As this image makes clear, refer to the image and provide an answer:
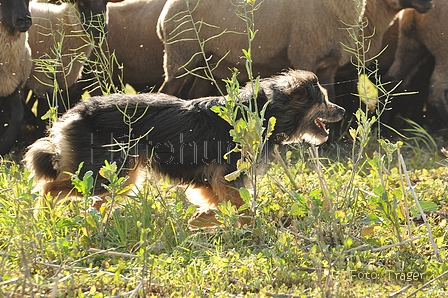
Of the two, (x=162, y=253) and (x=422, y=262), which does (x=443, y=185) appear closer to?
(x=422, y=262)

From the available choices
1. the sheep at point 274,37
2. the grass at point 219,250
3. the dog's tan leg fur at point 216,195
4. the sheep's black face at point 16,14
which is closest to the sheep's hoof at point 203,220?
the dog's tan leg fur at point 216,195

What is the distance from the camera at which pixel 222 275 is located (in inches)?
148

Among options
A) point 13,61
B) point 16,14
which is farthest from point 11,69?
point 16,14

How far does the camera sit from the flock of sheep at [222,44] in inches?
287

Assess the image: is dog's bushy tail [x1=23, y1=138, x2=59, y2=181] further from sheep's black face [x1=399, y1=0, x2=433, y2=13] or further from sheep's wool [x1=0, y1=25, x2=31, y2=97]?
sheep's black face [x1=399, y1=0, x2=433, y2=13]

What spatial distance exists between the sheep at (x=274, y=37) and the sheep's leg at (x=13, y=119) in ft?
4.27

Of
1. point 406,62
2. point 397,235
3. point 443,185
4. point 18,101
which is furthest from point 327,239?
point 406,62

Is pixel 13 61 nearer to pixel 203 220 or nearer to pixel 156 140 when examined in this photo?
pixel 156 140

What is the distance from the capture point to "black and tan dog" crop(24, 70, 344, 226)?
462 cm

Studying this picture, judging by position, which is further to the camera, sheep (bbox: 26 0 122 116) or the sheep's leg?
sheep (bbox: 26 0 122 116)

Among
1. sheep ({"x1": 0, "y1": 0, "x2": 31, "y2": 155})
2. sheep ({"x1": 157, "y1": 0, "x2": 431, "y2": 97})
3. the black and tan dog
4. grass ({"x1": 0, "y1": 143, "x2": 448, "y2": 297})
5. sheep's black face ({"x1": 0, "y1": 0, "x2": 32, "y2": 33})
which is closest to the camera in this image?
grass ({"x1": 0, "y1": 143, "x2": 448, "y2": 297})

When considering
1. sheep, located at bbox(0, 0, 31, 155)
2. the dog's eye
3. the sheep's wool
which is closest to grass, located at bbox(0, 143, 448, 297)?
the dog's eye

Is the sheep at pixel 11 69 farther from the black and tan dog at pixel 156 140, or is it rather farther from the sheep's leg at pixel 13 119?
the black and tan dog at pixel 156 140

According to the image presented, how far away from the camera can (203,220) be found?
15.6ft
